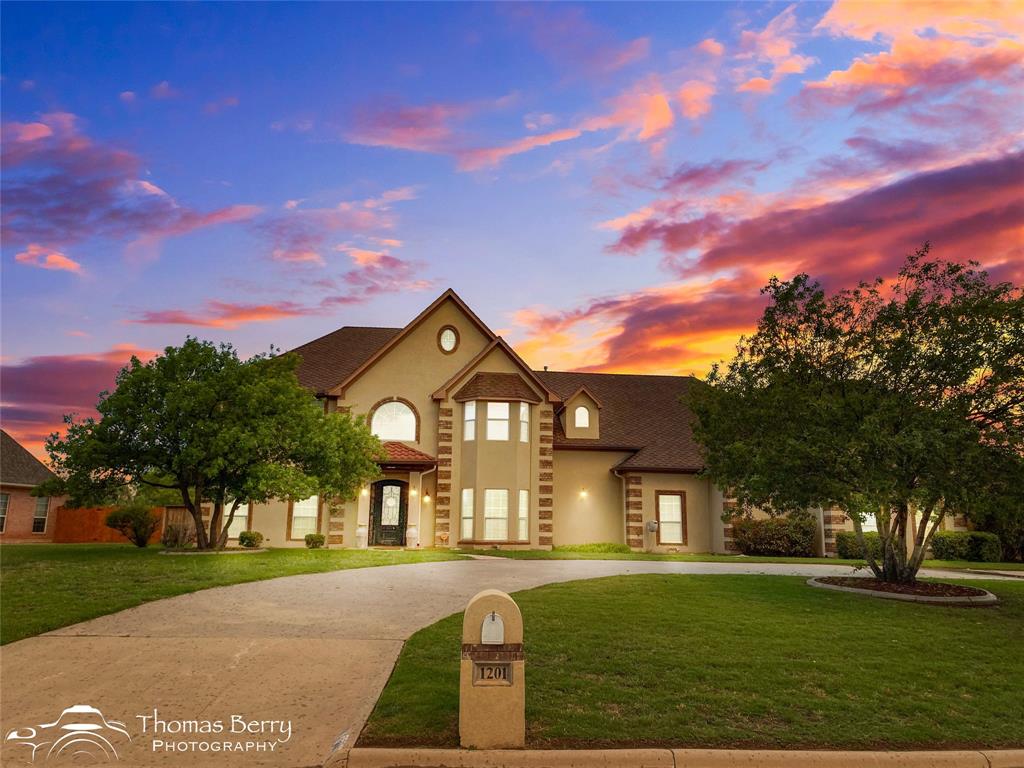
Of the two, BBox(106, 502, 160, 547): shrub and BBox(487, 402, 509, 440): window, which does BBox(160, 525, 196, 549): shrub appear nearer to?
BBox(106, 502, 160, 547): shrub

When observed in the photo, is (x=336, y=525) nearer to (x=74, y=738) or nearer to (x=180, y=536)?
(x=180, y=536)

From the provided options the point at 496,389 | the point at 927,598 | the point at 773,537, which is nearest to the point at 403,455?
the point at 496,389

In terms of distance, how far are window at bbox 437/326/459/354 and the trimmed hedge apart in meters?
22.9

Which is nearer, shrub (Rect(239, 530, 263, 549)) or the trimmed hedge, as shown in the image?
shrub (Rect(239, 530, 263, 549))

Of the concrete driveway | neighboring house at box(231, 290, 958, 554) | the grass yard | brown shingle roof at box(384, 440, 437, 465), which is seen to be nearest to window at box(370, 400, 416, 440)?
neighboring house at box(231, 290, 958, 554)

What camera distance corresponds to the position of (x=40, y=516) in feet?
126

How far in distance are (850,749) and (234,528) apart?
27.6 m

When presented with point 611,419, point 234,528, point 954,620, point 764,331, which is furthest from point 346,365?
point 954,620

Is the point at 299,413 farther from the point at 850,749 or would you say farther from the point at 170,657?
the point at 850,749

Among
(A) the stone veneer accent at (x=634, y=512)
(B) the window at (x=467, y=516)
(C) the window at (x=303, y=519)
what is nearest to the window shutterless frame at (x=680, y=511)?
(A) the stone veneer accent at (x=634, y=512)

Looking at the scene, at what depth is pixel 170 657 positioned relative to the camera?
8.95 metres

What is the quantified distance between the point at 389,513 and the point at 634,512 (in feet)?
35.5

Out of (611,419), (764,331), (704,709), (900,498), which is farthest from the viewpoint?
(611,419)

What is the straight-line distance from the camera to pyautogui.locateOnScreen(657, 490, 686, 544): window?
105ft
